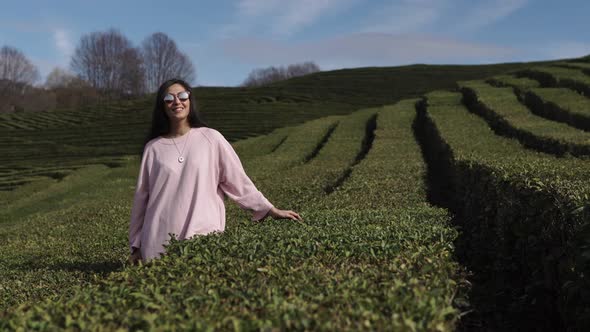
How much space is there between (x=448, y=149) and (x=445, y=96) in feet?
67.1

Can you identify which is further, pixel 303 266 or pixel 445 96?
pixel 445 96

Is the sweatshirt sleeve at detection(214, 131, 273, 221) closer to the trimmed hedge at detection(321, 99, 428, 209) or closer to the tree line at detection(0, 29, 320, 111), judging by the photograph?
the trimmed hedge at detection(321, 99, 428, 209)

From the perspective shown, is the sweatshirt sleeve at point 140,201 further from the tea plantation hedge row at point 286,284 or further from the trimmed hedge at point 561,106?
the trimmed hedge at point 561,106

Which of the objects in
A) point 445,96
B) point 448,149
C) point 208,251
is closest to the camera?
point 208,251

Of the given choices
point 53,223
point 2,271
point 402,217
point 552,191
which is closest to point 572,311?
point 552,191

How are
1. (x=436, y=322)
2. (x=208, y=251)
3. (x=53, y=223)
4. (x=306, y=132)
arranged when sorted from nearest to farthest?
(x=436, y=322) < (x=208, y=251) < (x=53, y=223) < (x=306, y=132)

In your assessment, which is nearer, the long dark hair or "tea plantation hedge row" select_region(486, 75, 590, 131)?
the long dark hair

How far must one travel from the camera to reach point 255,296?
10.6 ft

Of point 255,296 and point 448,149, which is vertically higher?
point 255,296

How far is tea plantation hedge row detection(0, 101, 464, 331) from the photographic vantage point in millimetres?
2842

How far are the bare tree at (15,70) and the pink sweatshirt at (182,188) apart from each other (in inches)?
4779

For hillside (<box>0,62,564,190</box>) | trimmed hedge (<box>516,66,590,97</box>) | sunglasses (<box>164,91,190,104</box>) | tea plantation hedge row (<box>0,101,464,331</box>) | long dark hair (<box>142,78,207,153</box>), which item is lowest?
hillside (<box>0,62,564,190</box>)

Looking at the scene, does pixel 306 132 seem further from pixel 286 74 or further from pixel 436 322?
pixel 286 74

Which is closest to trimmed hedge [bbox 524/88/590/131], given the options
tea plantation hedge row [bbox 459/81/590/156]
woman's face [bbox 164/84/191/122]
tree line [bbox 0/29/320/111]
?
tea plantation hedge row [bbox 459/81/590/156]
